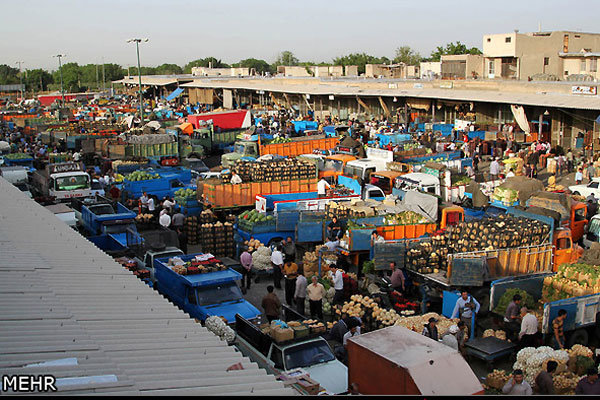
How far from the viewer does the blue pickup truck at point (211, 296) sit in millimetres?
12305

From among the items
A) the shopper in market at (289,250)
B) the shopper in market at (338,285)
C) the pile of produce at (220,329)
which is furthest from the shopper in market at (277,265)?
the pile of produce at (220,329)

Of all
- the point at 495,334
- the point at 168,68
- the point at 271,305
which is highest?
the point at 168,68

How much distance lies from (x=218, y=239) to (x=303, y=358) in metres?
8.59

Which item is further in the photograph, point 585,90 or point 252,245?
point 585,90

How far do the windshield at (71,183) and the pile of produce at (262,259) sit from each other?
396 inches

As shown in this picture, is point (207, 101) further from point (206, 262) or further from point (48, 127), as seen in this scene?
point (206, 262)

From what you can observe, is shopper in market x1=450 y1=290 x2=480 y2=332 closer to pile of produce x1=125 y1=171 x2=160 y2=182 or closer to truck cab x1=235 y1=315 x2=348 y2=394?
truck cab x1=235 y1=315 x2=348 y2=394

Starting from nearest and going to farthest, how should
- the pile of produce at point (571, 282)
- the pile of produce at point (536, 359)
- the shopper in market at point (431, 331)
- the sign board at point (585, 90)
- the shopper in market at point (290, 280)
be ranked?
the pile of produce at point (536, 359)
the shopper in market at point (431, 331)
the pile of produce at point (571, 282)
the shopper in market at point (290, 280)
the sign board at point (585, 90)

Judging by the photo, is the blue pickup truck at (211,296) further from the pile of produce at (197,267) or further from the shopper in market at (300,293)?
the shopper in market at (300,293)

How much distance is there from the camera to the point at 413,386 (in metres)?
8.20

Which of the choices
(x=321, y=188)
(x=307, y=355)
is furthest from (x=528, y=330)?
(x=321, y=188)

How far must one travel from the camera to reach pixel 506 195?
1983cm

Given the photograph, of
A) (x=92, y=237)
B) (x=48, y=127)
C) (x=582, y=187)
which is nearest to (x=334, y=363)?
(x=92, y=237)

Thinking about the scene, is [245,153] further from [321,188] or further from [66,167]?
[321,188]
